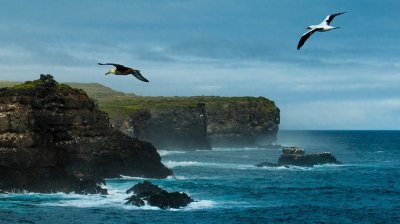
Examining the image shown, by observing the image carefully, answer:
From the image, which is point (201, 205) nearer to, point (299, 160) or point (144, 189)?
point (144, 189)

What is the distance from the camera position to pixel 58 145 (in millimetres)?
78375

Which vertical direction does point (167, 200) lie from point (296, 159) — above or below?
below

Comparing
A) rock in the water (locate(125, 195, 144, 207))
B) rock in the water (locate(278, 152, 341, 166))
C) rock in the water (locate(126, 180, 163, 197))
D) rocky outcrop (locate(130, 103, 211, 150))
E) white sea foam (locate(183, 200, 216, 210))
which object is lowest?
white sea foam (locate(183, 200, 216, 210))

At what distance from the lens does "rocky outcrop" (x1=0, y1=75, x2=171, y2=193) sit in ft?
233

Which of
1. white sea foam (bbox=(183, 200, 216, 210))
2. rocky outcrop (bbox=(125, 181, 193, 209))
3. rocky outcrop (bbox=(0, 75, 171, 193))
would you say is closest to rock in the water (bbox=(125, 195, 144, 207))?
rocky outcrop (bbox=(125, 181, 193, 209))

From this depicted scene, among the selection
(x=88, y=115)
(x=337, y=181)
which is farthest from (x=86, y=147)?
(x=337, y=181)

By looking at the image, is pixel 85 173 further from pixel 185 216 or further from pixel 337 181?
pixel 337 181

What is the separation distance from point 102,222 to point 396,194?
47.5 m

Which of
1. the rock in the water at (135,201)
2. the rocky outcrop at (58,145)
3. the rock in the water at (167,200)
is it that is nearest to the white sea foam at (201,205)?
the rock in the water at (167,200)

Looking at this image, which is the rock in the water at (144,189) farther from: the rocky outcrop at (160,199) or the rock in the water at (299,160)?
the rock in the water at (299,160)

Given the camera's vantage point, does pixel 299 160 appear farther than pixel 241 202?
Yes

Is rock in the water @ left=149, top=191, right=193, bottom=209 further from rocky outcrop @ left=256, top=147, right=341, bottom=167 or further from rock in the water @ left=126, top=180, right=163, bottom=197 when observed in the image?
rocky outcrop @ left=256, top=147, right=341, bottom=167

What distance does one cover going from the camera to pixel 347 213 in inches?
2682

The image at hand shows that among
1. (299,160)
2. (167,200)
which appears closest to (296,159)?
(299,160)
